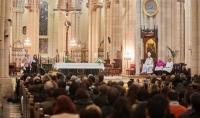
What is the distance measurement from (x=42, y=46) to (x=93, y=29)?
9.58 metres

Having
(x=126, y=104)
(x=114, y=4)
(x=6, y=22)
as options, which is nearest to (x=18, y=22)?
(x=114, y=4)

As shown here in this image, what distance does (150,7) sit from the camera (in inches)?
977

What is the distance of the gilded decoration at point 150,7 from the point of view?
24.7 meters

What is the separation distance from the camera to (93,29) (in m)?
36.9

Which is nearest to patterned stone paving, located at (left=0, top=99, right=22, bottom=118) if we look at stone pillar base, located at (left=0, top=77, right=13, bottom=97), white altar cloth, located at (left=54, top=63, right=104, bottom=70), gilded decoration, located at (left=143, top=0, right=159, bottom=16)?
stone pillar base, located at (left=0, top=77, right=13, bottom=97)

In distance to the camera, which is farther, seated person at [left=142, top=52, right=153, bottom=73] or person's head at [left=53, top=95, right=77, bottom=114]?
seated person at [left=142, top=52, right=153, bottom=73]

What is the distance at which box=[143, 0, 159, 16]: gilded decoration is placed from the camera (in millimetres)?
24688

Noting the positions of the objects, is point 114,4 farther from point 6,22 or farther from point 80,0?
point 6,22

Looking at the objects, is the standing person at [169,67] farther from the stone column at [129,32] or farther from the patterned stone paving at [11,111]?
the patterned stone paving at [11,111]

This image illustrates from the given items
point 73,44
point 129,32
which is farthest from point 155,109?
point 73,44

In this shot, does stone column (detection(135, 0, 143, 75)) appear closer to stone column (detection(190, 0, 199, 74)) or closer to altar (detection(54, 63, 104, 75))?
altar (detection(54, 63, 104, 75))

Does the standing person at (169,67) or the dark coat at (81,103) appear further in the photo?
the standing person at (169,67)

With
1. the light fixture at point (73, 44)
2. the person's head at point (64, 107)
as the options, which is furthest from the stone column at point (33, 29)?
the person's head at point (64, 107)

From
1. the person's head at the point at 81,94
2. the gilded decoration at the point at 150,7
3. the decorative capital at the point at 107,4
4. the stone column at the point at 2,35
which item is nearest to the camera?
the person's head at the point at 81,94
